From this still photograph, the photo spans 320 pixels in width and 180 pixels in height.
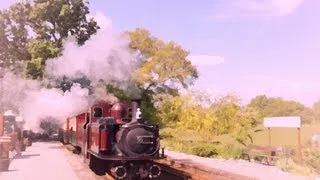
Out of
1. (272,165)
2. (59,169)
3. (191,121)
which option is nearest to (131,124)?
(59,169)

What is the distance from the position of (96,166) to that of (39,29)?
1316 inches

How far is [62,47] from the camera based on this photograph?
1868 inches

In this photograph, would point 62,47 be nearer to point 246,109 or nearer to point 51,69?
point 51,69

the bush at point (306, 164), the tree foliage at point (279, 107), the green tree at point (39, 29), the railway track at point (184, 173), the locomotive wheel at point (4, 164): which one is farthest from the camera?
the tree foliage at point (279, 107)

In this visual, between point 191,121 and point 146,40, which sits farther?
point 146,40

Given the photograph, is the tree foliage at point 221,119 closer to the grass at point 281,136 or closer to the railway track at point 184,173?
the railway track at point 184,173

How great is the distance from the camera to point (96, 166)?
17453 millimetres

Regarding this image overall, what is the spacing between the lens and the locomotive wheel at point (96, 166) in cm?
1733

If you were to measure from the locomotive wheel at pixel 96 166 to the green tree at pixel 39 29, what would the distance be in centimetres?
2981

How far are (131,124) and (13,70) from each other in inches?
1515

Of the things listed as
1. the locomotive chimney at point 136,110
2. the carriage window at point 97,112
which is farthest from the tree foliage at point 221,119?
the locomotive chimney at point 136,110

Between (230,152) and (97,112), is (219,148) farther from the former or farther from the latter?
(97,112)

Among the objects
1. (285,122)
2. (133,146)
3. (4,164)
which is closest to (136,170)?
(133,146)

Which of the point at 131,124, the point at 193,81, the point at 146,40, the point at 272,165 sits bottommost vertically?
the point at 272,165
